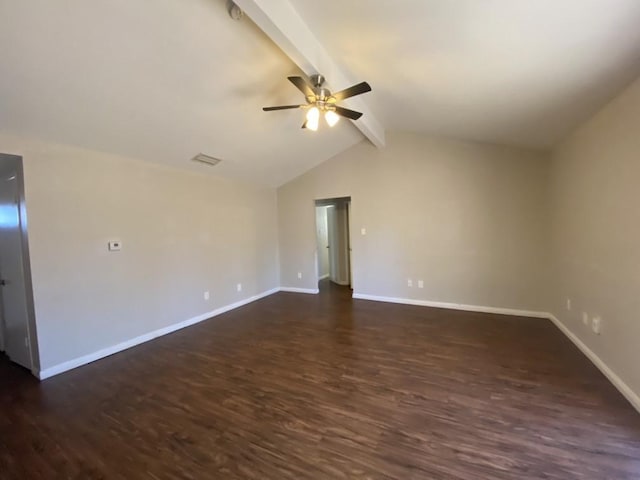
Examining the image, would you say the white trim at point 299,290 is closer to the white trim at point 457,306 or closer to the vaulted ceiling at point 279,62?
the white trim at point 457,306

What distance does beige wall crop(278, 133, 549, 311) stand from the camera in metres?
4.52

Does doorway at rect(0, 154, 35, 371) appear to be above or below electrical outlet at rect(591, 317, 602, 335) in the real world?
above

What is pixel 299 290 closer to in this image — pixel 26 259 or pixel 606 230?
pixel 26 259

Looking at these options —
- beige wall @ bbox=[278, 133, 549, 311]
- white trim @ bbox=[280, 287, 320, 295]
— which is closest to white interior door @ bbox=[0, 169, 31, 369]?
white trim @ bbox=[280, 287, 320, 295]

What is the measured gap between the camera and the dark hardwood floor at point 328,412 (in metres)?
1.88

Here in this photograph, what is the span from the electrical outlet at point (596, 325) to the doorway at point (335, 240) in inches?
178

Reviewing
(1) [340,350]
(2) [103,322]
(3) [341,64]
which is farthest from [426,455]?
(2) [103,322]

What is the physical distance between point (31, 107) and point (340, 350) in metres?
3.77

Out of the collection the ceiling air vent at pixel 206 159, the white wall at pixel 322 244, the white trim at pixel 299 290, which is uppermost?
the ceiling air vent at pixel 206 159

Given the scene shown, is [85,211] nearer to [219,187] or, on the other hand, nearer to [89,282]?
[89,282]

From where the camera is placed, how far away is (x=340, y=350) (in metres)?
3.56

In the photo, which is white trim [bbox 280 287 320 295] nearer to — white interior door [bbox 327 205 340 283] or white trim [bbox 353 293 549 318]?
white trim [bbox 353 293 549 318]

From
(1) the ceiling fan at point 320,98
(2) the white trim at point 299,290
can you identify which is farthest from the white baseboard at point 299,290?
A: (1) the ceiling fan at point 320,98

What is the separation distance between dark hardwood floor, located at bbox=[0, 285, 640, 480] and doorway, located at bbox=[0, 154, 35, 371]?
283 mm
